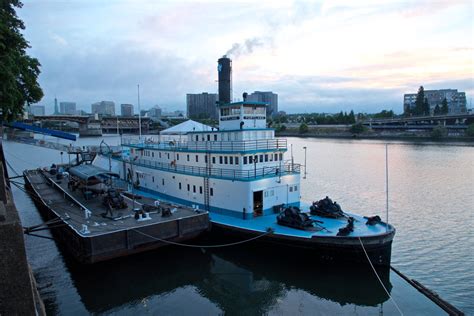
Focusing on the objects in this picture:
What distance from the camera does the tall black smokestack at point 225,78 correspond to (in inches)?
1078

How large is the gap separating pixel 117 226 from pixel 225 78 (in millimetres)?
14898

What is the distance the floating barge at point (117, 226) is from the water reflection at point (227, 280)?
0.91 m

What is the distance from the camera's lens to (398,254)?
20.8m

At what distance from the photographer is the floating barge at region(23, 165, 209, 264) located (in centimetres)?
1772

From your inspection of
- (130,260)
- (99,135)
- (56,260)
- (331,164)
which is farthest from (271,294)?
(99,135)

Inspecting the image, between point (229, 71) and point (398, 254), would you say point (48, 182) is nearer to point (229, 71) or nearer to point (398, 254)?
point (229, 71)

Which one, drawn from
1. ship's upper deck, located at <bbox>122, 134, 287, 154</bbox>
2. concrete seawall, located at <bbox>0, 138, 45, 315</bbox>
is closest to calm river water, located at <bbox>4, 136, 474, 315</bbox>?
ship's upper deck, located at <bbox>122, 134, 287, 154</bbox>

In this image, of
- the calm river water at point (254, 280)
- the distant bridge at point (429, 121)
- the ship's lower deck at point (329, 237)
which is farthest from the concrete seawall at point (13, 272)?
the distant bridge at point (429, 121)

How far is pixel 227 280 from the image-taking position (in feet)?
59.6

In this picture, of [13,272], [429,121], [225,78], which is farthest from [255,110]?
[429,121]

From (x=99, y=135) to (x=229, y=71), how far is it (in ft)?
354

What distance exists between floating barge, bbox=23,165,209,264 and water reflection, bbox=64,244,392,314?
0.91 metres

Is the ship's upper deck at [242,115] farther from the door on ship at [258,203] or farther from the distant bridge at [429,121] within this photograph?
the distant bridge at [429,121]

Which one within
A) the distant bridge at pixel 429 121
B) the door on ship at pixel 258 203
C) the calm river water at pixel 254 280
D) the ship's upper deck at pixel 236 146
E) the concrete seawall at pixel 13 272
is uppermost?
the distant bridge at pixel 429 121
